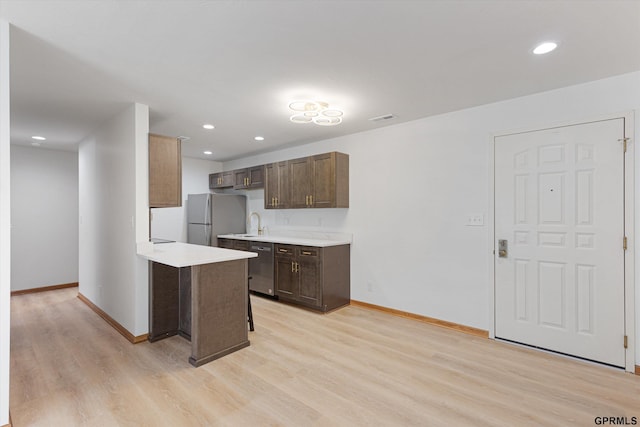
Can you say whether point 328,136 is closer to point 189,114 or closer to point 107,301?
point 189,114

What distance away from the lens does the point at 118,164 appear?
137 inches

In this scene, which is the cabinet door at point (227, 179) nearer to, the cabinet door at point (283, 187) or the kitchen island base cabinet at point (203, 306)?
the cabinet door at point (283, 187)

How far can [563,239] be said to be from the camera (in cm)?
283

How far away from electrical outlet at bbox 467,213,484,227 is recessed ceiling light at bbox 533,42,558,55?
1622 mm

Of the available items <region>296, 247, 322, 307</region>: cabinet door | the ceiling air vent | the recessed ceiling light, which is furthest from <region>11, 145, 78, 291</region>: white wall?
the recessed ceiling light

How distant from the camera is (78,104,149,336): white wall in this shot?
3.16m

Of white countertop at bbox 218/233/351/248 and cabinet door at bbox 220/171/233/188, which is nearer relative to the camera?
white countertop at bbox 218/233/351/248

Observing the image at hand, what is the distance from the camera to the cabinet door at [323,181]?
14.0 ft

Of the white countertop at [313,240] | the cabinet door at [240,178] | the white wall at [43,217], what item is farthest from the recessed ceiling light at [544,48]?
the white wall at [43,217]

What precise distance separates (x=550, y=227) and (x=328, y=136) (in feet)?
9.70

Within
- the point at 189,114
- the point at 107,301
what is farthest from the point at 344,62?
the point at 107,301

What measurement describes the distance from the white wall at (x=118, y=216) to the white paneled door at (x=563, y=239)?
12.0 ft

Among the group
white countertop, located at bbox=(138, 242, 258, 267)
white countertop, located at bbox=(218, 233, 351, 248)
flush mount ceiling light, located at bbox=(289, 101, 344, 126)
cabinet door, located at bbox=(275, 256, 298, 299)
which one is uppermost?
flush mount ceiling light, located at bbox=(289, 101, 344, 126)

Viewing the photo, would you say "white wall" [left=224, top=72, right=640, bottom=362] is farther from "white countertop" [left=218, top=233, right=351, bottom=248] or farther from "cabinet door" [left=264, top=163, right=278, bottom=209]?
"cabinet door" [left=264, top=163, right=278, bottom=209]
